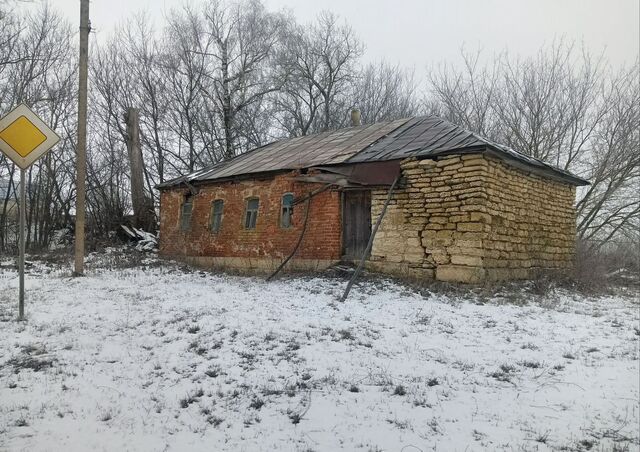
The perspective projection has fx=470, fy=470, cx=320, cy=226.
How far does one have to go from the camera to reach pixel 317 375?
4.63 metres

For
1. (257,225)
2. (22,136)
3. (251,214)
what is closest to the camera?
(22,136)

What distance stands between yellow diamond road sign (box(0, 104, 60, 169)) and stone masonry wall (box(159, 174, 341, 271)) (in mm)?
6997

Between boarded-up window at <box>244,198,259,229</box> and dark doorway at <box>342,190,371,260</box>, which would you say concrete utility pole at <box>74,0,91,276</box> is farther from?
dark doorway at <box>342,190,371,260</box>

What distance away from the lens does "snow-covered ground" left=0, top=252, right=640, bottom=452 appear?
3406mm

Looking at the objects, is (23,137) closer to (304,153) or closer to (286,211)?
(286,211)

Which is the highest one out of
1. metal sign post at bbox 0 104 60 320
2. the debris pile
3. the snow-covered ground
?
metal sign post at bbox 0 104 60 320

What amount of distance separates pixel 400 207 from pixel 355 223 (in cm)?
142

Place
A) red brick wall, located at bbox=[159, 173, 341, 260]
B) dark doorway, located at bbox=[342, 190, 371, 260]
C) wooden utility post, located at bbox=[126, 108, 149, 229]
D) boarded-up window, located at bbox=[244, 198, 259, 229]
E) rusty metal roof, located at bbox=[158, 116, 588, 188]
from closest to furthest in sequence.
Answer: rusty metal roof, located at bbox=[158, 116, 588, 188] < dark doorway, located at bbox=[342, 190, 371, 260] < red brick wall, located at bbox=[159, 173, 341, 260] < boarded-up window, located at bbox=[244, 198, 259, 229] < wooden utility post, located at bbox=[126, 108, 149, 229]

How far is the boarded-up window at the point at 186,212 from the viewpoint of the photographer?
17156 mm

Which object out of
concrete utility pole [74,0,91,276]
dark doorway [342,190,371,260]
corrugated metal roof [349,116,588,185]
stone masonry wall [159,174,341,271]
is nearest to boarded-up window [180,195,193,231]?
stone masonry wall [159,174,341,271]

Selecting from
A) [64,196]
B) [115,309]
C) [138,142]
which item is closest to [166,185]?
[138,142]

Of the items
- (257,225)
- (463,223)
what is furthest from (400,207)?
(257,225)

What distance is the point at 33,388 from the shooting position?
425 cm

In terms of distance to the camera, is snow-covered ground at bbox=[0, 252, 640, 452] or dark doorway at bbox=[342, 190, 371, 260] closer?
snow-covered ground at bbox=[0, 252, 640, 452]
